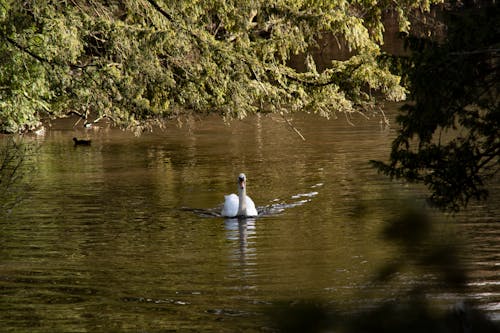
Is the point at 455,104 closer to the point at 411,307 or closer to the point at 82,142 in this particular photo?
the point at 411,307

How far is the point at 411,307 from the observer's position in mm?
2543

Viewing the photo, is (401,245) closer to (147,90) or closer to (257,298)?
(257,298)

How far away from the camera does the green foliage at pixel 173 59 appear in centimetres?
1609

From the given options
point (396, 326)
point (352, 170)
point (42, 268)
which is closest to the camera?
point (396, 326)

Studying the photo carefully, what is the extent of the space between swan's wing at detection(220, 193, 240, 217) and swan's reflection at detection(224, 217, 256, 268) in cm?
18

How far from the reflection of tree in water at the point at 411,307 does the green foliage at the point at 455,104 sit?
111 inches

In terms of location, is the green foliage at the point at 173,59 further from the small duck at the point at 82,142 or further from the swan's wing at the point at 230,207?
the small duck at the point at 82,142

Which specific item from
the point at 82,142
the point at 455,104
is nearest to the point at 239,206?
the point at 455,104

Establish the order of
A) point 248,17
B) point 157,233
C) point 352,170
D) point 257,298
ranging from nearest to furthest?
point 257,298, point 157,233, point 248,17, point 352,170

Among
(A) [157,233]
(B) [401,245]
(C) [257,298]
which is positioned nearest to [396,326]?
(B) [401,245]

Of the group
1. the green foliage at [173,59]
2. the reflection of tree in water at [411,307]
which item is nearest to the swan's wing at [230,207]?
the green foliage at [173,59]

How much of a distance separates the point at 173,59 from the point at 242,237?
3.59m

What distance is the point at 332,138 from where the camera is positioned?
36375 millimetres

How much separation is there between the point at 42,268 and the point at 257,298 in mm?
4508
